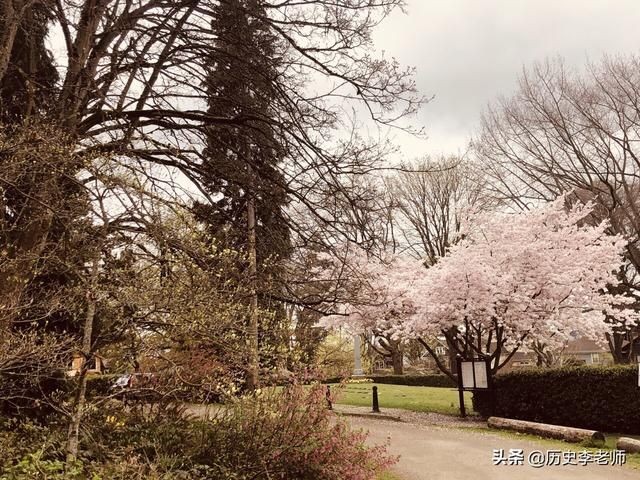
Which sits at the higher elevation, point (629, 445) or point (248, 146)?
point (248, 146)

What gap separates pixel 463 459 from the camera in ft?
28.2

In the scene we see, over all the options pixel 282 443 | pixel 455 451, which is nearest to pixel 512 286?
pixel 455 451

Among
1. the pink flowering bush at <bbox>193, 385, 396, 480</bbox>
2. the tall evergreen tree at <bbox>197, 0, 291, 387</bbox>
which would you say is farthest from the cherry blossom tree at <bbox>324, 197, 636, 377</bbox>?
the pink flowering bush at <bbox>193, 385, 396, 480</bbox>

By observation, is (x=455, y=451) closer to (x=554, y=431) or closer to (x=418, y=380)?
(x=554, y=431)

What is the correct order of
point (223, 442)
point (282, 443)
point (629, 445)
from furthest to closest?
1. point (629, 445)
2. point (223, 442)
3. point (282, 443)

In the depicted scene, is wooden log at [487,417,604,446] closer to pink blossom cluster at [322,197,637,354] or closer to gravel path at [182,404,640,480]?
gravel path at [182,404,640,480]

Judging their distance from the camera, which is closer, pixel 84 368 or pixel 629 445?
pixel 84 368

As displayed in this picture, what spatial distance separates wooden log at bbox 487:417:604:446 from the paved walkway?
0.71 metres

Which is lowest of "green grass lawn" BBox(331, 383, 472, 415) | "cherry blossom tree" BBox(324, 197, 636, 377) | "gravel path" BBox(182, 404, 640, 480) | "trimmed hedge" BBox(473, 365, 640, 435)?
"green grass lawn" BBox(331, 383, 472, 415)

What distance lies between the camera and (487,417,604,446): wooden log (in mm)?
9977

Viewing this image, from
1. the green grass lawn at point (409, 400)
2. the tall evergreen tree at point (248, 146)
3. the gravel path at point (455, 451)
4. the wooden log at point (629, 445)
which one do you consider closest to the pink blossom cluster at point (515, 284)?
the green grass lawn at point (409, 400)

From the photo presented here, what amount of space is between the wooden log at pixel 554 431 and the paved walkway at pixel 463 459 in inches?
27.9

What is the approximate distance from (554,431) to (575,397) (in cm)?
195

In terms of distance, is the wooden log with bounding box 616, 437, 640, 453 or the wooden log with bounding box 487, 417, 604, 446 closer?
the wooden log with bounding box 616, 437, 640, 453
